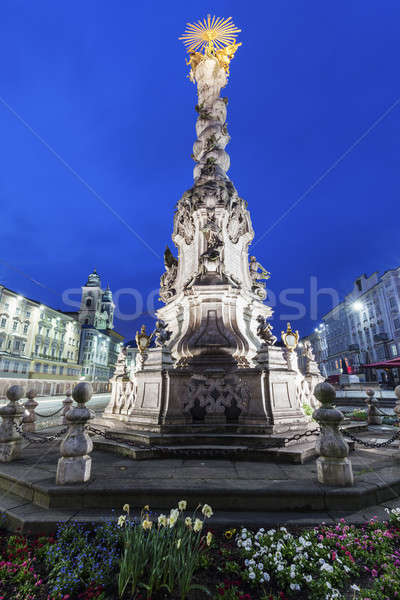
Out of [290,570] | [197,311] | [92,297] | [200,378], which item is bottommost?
[290,570]

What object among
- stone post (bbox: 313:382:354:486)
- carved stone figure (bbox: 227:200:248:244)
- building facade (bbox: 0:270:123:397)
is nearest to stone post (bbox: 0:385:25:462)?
stone post (bbox: 313:382:354:486)

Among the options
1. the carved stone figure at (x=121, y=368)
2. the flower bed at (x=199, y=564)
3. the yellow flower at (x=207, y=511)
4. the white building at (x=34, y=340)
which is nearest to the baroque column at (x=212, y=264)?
the carved stone figure at (x=121, y=368)

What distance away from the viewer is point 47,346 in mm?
62062

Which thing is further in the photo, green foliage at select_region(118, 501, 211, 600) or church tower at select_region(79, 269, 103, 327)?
church tower at select_region(79, 269, 103, 327)

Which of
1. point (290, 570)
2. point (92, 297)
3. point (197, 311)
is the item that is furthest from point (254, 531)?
point (92, 297)

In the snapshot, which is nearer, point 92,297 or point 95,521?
point 95,521

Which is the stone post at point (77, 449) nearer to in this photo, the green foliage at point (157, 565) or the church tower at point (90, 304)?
the green foliage at point (157, 565)

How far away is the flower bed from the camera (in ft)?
7.54

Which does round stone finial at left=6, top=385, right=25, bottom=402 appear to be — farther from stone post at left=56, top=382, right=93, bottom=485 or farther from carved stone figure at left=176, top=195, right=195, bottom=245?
carved stone figure at left=176, top=195, right=195, bottom=245

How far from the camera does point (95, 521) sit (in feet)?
10.6

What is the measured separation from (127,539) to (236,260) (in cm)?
1022

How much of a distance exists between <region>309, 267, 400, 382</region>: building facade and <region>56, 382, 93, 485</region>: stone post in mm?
36122

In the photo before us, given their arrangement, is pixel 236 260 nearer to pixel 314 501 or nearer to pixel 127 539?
pixel 314 501

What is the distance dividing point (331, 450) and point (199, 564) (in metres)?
2.39
